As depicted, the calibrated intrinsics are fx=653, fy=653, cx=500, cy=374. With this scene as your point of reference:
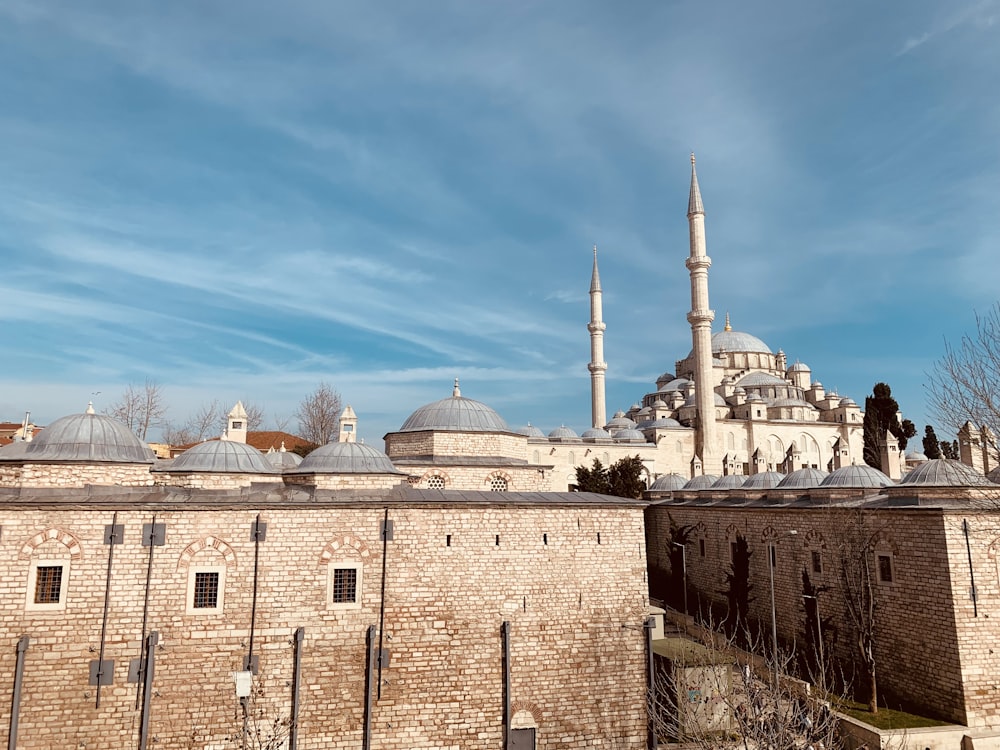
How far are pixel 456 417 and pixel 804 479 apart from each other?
1076cm

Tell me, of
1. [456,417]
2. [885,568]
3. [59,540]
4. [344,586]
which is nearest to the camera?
[59,540]

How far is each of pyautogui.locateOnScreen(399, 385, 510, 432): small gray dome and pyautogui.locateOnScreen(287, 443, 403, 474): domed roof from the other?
503cm

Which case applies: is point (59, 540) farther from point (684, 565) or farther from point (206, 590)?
point (684, 565)

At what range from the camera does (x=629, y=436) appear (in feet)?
117

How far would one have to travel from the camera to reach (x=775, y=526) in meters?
17.0

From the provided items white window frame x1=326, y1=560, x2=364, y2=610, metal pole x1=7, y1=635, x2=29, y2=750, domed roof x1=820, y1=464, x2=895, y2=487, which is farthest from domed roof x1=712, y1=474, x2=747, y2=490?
metal pole x1=7, y1=635, x2=29, y2=750

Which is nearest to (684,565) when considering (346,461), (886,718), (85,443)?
(886,718)

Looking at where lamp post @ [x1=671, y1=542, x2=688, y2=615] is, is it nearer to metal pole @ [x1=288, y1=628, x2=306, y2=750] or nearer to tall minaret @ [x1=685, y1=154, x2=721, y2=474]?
metal pole @ [x1=288, y1=628, x2=306, y2=750]

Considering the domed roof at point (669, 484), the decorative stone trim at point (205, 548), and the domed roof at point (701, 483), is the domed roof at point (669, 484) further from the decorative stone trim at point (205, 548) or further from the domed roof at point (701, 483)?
the decorative stone trim at point (205, 548)

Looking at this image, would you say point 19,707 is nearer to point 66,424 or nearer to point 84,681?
point 84,681

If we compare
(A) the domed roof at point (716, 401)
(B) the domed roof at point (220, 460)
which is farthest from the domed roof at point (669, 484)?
(B) the domed roof at point (220, 460)

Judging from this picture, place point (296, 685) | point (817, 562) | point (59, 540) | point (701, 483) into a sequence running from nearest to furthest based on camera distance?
point (59, 540)
point (296, 685)
point (817, 562)
point (701, 483)

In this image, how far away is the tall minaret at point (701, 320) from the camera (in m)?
33.9

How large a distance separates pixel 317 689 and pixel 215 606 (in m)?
2.12
